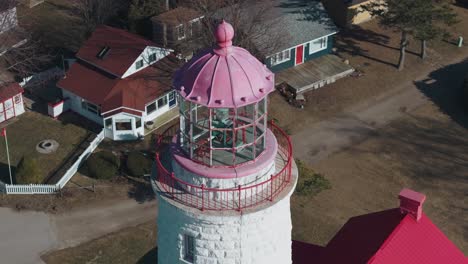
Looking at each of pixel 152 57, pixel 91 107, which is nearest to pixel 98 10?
pixel 152 57

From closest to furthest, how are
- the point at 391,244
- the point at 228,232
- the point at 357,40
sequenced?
the point at 228,232
the point at 391,244
the point at 357,40

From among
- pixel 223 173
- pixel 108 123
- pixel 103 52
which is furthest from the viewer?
pixel 103 52

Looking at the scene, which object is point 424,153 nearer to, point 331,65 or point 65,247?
point 331,65

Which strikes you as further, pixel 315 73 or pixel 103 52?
pixel 315 73

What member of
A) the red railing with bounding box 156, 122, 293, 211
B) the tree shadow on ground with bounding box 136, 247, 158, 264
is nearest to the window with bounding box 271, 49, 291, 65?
the tree shadow on ground with bounding box 136, 247, 158, 264

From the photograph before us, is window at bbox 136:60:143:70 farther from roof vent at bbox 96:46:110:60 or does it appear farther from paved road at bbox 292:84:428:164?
paved road at bbox 292:84:428:164

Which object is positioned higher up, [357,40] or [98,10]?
[98,10]

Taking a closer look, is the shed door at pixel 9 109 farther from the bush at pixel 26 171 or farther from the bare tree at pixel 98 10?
the bare tree at pixel 98 10

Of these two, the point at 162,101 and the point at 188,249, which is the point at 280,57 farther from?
the point at 188,249

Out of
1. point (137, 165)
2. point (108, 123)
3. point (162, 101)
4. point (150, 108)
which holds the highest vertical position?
point (162, 101)
